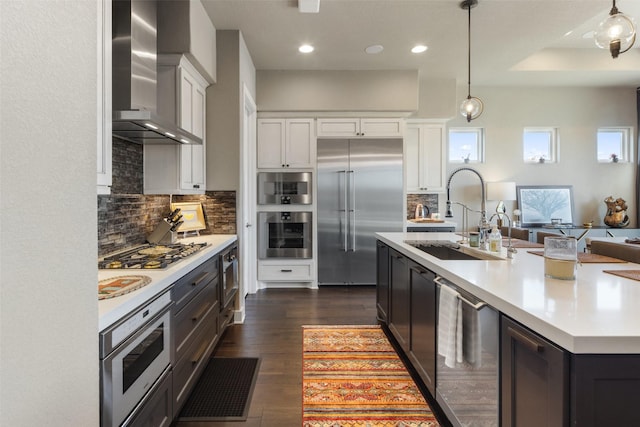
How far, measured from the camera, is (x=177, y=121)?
2725 mm

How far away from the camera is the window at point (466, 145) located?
574cm

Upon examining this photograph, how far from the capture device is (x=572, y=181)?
572 centimetres

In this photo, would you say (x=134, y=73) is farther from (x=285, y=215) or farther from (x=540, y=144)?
(x=540, y=144)

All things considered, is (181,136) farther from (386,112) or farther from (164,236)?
(386,112)

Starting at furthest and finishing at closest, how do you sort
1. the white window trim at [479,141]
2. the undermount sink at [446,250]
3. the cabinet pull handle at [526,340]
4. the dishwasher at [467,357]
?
the white window trim at [479,141], the undermount sink at [446,250], the dishwasher at [467,357], the cabinet pull handle at [526,340]

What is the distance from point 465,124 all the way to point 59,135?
5893mm

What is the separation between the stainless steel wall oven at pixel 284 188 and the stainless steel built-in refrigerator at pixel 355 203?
0.67ft

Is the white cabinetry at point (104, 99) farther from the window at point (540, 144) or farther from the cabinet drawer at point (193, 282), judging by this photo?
the window at point (540, 144)

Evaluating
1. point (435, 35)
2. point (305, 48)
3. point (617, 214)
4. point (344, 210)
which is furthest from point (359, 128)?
point (617, 214)

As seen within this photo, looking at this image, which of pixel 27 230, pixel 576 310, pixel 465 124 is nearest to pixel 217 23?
pixel 27 230

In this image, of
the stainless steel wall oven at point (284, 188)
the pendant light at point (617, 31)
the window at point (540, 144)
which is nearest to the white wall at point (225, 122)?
the stainless steel wall oven at point (284, 188)

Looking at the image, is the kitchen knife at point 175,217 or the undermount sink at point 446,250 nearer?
the undermount sink at point 446,250

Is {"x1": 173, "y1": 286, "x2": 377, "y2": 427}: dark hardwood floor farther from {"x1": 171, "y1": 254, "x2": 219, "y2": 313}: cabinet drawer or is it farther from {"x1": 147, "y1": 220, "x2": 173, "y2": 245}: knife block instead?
{"x1": 147, "y1": 220, "x2": 173, "y2": 245}: knife block

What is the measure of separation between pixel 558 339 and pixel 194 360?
1.95 meters
